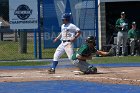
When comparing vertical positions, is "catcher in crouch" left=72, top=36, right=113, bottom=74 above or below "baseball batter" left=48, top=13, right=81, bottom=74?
below

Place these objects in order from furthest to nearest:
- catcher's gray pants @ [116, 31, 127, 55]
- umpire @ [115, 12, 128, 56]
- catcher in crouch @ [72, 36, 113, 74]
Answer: catcher's gray pants @ [116, 31, 127, 55]
umpire @ [115, 12, 128, 56]
catcher in crouch @ [72, 36, 113, 74]

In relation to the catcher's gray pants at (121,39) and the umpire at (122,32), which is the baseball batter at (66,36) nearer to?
the umpire at (122,32)

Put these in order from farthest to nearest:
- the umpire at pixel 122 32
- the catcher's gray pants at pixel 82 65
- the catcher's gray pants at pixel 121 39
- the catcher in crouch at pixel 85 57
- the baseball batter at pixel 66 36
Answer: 1. the catcher's gray pants at pixel 121 39
2. the umpire at pixel 122 32
3. the baseball batter at pixel 66 36
4. the catcher's gray pants at pixel 82 65
5. the catcher in crouch at pixel 85 57

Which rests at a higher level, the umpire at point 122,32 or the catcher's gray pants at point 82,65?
the umpire at point 122,32

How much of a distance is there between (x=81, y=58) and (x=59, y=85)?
287 cm

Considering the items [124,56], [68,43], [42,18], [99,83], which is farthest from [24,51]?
[99,83]

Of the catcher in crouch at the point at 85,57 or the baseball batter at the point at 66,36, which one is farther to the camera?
the baseball batter at the point at 66,36

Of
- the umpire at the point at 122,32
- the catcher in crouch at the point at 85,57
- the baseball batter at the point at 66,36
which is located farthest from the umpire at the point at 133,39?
the catcher in crouch at the point at 85,57

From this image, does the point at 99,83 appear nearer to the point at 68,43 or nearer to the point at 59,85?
the point at 59,85

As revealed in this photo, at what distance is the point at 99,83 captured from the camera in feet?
39.9

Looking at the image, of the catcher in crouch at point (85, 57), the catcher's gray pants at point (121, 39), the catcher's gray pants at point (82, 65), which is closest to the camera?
the catcher in crouch at point (85, 57)

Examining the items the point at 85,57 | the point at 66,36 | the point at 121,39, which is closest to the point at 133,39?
the point at 121,39

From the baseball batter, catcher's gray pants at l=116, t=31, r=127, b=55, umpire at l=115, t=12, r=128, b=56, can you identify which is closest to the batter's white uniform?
the baseball batter

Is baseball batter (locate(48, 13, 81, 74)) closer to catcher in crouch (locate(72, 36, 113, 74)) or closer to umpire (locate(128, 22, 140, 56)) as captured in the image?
catcher in crouch (locate(72, 36, 113, 74))
